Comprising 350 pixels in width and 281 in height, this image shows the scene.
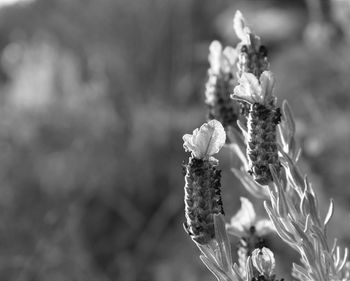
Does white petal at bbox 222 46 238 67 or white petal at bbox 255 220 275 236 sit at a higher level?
white petal at bbox 222 46 238 67

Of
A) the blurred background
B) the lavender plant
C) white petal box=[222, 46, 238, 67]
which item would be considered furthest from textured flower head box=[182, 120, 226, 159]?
the blurred background

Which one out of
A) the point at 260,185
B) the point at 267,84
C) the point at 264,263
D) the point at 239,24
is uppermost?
the point at 239,24

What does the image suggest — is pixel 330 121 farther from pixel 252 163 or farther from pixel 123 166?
pixel 252 163

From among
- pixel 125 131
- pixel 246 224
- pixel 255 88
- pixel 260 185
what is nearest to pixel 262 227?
pixel 246 224

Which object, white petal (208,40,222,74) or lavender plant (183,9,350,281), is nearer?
lavender plant (183,9,350,281)

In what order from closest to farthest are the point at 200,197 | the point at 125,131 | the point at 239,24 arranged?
the point at 200,197, the point at 239,24, the point at 125,131

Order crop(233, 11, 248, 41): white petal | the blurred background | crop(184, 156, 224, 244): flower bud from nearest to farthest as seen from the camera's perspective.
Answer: crop(184, 156, 224, 244): flower bud < crop(233, 11, 248, 41): white petal < the blurred background

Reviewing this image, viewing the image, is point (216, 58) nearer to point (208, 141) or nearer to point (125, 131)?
point (208, 141)

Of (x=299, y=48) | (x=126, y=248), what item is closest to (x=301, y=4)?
(x=299, y=48)

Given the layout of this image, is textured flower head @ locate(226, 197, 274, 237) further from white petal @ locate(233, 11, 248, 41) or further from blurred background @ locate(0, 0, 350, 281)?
blurred background @ locate(0, 0, 350, 281)
